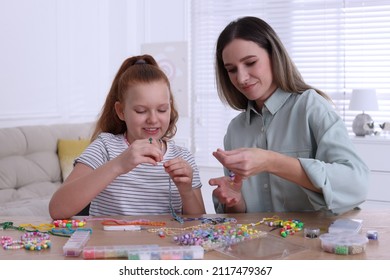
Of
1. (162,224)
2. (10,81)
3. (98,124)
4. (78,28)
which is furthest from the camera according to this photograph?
(78,28)

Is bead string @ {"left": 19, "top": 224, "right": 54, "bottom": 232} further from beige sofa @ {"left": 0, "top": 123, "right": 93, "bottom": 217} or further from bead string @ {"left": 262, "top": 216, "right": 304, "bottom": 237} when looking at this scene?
beige sofa @ {"left": 0, "top": 123, "right": 93, "bottom": 217}

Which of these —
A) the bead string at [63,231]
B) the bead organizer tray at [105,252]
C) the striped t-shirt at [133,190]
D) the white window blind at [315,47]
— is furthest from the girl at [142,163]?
the white window blind at [315,47]

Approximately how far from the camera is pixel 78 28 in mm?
5617

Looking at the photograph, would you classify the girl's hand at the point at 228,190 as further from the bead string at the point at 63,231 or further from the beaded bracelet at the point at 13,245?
the beaded bracelet at the point at 13,245

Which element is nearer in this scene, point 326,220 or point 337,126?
point 326,220

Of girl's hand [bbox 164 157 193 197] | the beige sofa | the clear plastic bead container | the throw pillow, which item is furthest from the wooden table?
the throw pillow

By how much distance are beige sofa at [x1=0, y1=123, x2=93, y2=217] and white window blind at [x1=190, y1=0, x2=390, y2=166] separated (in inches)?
75.9

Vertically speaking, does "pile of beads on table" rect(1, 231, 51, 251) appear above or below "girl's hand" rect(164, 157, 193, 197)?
below

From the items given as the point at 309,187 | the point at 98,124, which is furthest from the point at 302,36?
the point at 309,187

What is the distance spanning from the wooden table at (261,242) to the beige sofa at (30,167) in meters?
2.29

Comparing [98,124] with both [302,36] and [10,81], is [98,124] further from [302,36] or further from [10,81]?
[302,36]

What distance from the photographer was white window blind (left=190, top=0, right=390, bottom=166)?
566cm

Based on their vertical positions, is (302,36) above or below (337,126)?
above

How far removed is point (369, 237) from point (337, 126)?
52 centimetres
